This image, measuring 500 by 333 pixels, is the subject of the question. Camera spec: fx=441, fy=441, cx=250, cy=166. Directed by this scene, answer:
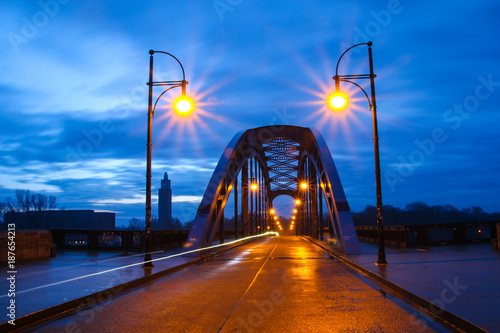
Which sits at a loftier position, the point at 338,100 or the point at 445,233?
the point at 338,100

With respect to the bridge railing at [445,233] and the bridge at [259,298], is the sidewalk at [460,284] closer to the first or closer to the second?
the bridge at [259,298]

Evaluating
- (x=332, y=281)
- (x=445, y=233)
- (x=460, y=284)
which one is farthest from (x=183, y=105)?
(x=445, y=233)

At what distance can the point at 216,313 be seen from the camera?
737 cm

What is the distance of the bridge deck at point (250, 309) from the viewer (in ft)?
20.9

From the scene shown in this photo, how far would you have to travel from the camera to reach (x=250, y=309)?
25.2ft

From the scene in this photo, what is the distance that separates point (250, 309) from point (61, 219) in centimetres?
6741

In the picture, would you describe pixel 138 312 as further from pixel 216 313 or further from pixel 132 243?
pixel 132 243

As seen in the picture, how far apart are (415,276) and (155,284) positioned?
6.50 metres

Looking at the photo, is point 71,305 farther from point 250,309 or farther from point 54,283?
point 250,309

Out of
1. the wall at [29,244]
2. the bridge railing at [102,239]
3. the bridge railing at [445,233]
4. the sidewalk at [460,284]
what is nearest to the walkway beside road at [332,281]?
the sidewalk at [460,284]

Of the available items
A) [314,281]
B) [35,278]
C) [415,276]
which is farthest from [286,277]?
[35,278]

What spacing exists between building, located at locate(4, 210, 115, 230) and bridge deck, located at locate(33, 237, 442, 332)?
54.4 metres

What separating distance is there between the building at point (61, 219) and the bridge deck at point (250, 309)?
5438cm

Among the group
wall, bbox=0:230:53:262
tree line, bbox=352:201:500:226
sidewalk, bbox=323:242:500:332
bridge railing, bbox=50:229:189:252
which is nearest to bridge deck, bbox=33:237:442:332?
sidewalk, bbox=323:242:500:332
